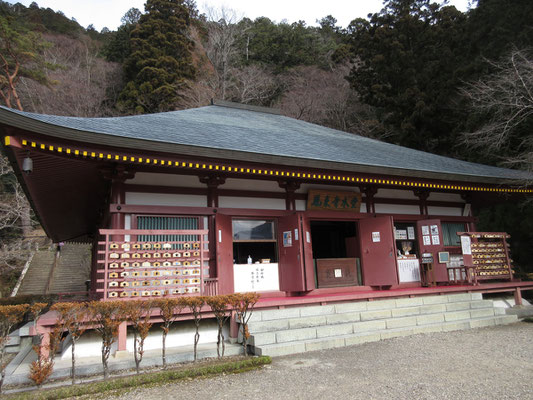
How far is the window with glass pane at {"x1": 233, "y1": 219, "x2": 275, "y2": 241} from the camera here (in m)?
8.05

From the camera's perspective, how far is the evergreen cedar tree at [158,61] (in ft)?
83.5

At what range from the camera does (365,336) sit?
6.34 m

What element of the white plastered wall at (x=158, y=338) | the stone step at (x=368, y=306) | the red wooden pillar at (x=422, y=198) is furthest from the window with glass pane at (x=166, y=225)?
the red wooden pillar at (x=422, y=198)

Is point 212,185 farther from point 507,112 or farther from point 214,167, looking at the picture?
point 507,112

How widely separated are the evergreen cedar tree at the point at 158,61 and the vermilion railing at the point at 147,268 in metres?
20.3

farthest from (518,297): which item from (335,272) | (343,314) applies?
(343,314)

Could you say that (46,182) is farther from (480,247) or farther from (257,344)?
(480,247)

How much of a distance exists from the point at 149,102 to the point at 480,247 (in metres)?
22.4

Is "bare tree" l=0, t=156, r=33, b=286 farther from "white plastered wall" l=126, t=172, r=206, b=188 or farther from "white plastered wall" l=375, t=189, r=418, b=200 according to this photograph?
"white plastered wall" l=375, t=189, r=418, b=200

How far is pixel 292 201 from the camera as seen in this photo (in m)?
8.48

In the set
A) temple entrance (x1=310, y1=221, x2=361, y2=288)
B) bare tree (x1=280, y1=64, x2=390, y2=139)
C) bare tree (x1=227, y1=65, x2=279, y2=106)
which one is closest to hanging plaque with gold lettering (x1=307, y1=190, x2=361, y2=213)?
temple entrance (x1=310, y1=221, x2=361, y2=288)

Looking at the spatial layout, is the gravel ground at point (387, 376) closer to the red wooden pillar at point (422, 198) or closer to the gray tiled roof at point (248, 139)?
the gray tiled roof at point (248, 139)

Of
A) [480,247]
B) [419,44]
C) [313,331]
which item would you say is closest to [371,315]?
[313,331]

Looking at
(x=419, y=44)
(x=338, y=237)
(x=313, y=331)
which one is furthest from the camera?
(x=419, y=44)
